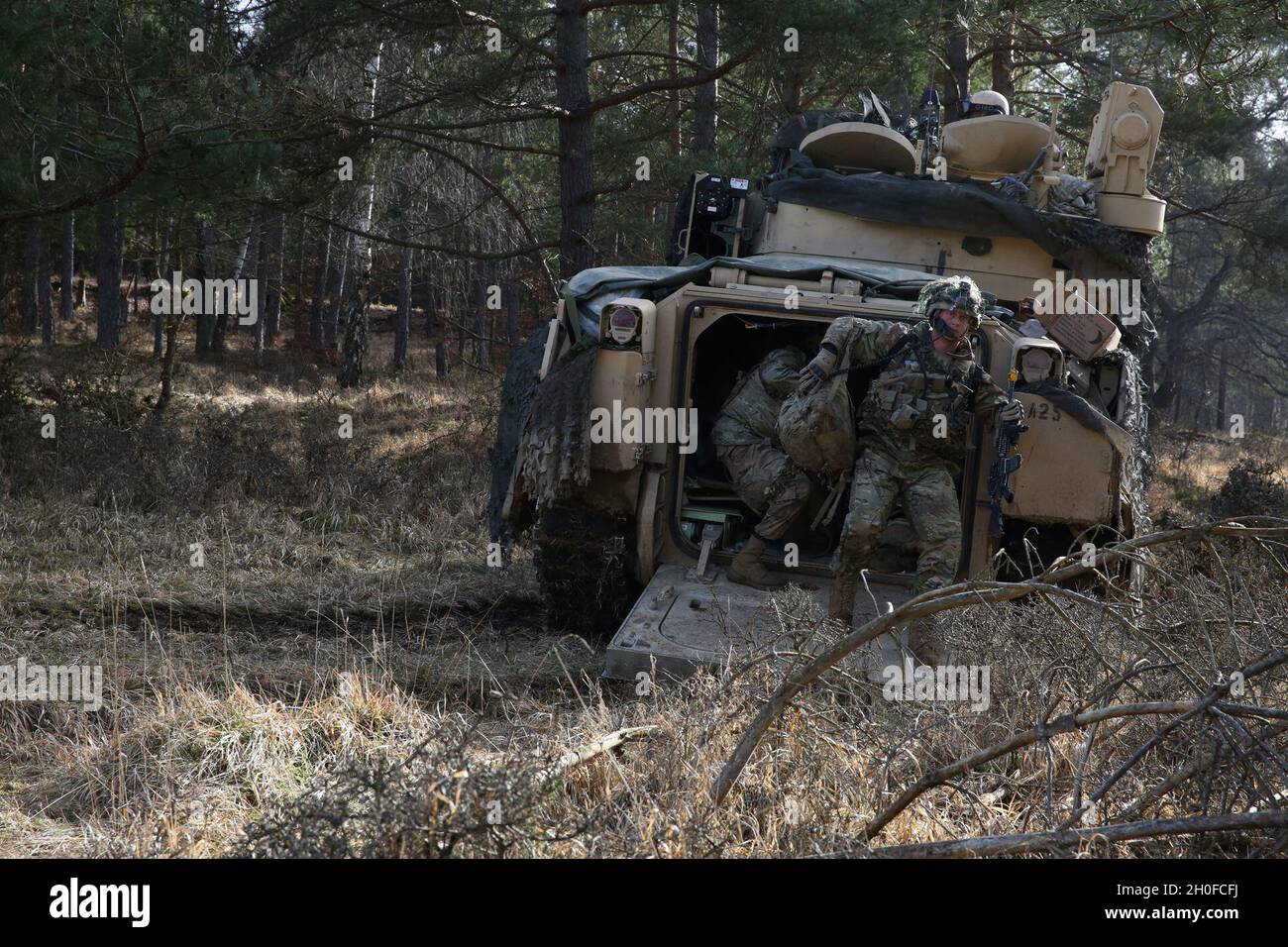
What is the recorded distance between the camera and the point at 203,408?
→ 50.7 ft

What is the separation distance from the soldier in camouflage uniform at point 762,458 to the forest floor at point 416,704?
0.96m

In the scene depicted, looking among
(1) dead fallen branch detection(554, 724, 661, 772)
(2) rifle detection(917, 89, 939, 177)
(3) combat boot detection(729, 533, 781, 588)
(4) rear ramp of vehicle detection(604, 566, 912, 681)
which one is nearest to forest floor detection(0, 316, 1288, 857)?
(1) dead fallen branch detection(554, 724, 661, 772)

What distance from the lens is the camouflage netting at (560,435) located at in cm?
581

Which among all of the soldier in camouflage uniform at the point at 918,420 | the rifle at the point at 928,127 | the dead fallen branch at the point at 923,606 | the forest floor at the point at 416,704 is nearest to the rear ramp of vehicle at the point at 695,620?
the forest floor at the point at 416,704

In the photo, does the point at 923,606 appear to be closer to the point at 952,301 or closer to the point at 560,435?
the point at 952,301

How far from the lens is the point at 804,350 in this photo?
7.11m

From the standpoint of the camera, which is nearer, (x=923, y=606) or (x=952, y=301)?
(x=923, y=606)

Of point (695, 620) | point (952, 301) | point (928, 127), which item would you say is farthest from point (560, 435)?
point (928, 127)

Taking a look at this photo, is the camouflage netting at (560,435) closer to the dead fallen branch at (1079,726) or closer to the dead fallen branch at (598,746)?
the dead fallen branch at (598,746)

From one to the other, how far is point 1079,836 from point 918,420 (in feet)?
9.59

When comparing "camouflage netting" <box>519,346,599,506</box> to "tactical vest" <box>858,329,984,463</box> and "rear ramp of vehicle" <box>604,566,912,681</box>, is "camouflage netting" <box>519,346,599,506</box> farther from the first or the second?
"tactical vest" <box>858,329,984,463</box>
